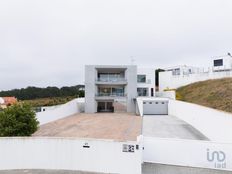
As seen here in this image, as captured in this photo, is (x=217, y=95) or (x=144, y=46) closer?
(x=217, y=95)

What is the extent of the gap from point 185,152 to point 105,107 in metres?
32.4

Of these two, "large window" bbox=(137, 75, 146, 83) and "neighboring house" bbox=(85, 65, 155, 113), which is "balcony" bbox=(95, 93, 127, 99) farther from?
"large window" bbox=(137, 75, 146, 83)

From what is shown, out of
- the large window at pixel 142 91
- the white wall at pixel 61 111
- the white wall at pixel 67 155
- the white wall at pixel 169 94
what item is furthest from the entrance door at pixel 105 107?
the white wall at pixel 67 155

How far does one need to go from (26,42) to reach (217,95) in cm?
2650

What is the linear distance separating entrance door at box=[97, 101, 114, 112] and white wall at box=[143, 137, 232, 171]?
103ft

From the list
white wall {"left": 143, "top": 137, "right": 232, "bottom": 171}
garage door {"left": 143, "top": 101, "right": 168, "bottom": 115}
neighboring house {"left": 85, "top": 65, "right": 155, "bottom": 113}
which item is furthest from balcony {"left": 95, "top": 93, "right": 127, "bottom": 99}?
white wall {"left": 143, "top": 137, "right": 232, "bottom": 171}

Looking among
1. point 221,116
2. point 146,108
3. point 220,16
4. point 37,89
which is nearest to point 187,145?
point 221,116

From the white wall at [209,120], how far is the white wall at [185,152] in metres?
2.63

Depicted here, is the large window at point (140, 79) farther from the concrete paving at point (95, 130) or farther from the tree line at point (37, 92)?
the tree line at point (37, 92)

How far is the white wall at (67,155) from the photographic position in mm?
11062

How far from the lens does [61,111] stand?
33656 millimetres

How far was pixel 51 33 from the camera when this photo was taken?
27625 millimetres

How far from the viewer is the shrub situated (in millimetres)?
16562

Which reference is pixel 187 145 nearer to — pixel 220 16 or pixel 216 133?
pixel 216 133
